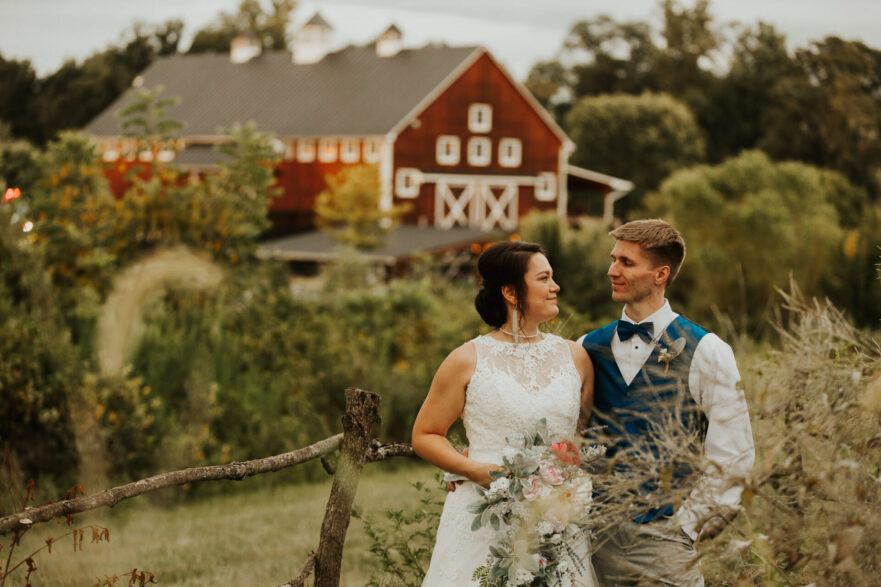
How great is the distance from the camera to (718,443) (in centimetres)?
322

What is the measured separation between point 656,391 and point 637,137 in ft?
168

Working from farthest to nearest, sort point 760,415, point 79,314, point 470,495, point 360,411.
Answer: point 79,314 < point 360,411 < point 470,495 < point 760,415

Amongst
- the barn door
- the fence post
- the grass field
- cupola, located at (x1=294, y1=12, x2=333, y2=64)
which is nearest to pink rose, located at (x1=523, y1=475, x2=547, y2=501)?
the fence post

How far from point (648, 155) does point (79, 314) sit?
152 ft

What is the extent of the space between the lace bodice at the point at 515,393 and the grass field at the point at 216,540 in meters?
2.07

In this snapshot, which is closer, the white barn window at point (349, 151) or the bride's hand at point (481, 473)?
the bride's hand at point (481, 473)

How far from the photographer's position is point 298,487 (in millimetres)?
10453

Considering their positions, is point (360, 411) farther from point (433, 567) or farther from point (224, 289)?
point (224, 289)

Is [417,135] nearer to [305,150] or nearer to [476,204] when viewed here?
[476,204]

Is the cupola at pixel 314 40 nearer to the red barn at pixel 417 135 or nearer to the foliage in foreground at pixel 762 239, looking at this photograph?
the red barn at pixel 417 135

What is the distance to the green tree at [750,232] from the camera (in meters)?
19.5

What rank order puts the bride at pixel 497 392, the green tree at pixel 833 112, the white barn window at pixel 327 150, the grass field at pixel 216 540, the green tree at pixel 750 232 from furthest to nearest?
1. the white barn window at pixel 327 150
2. the green tree at pixel 833 112
3. the green tree at pixel 750 232
4. the grass field at pixel 216 540
5. the bride at pixel 497 392

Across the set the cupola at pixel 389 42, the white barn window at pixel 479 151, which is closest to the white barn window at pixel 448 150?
the white barn window at pixel 479 151

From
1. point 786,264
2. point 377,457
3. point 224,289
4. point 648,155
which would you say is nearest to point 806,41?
point 648,155
